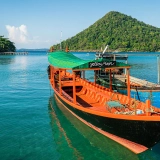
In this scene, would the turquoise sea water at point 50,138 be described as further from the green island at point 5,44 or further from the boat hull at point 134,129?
the green island at point 5,44

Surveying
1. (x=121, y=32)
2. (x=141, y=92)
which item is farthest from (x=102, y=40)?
(x=141, y=92)

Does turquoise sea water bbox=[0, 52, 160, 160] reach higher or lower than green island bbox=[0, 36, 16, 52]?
lower

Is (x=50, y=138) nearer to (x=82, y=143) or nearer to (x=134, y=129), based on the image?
(x=82, y=143)

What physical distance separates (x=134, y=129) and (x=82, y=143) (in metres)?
3.43

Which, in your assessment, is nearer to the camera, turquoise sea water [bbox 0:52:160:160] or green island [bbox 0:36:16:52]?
turquoise sea water [bbox 0:52:160:160]

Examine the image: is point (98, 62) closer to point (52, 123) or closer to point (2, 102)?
point (52, 123)

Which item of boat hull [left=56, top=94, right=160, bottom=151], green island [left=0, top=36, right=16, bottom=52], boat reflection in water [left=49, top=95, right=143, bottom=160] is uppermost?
green island [left=0, top=36, right=16, bottom=52]

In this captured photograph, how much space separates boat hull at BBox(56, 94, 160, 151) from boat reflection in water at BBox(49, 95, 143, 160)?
0.81 m

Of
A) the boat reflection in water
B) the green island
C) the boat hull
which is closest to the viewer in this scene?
the boat hull

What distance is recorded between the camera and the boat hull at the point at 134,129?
10.1m

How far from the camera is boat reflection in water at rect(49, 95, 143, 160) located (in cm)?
1130

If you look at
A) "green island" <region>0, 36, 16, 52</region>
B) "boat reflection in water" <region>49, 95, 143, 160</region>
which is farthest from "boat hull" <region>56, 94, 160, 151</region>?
"green island" <region>0, 36, 16, 52</region>

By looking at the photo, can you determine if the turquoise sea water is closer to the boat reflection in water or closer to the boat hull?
the boat reflection in water

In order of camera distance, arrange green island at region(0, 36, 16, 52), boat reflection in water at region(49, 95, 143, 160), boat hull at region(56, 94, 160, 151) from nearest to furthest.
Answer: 1. boat hull at region(56, 94, 160, 151)
2. boat reflection in water at region(49, 95, 143, 160)
3. green island at region(0, 36, 16, 52)
